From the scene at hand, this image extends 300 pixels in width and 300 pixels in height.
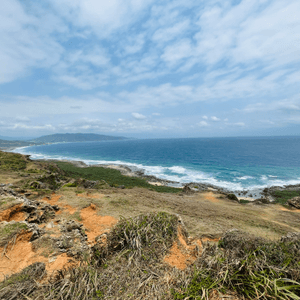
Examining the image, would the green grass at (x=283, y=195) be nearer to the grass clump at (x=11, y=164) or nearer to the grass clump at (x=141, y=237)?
the grass clump at (x=141, y=237)

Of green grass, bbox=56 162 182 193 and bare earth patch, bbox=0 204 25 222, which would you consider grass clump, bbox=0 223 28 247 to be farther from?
green grass, bbox=56 162 182 193

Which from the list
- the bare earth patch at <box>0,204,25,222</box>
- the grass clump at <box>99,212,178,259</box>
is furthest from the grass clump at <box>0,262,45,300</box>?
the bare earth patch at <box>0,204,25,222</box>

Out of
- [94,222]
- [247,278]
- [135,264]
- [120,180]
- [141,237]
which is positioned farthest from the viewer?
[120,180]

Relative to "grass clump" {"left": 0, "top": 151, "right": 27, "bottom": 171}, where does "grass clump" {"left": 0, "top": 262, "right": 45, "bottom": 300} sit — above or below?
above

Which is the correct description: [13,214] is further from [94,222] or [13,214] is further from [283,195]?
[283,195]

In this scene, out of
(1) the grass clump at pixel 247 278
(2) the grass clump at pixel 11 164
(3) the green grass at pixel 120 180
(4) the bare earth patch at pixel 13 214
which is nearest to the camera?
(1) the grass clump at pixel 247 278

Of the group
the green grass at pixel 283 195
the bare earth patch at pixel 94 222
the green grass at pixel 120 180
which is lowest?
the green grass at pixel 283 195

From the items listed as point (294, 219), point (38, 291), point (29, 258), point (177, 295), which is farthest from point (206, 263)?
point (294, 219)

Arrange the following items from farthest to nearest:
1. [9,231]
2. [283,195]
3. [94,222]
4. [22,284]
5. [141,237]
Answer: [283,195] → [94,222] → [9,231] → [141,237] → [22,284]

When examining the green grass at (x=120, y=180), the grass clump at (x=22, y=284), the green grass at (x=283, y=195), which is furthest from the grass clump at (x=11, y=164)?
the green grass at (x=283, y=195)

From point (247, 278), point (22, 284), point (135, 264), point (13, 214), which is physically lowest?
point (13, 214)

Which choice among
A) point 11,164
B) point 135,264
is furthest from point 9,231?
point 11,164
